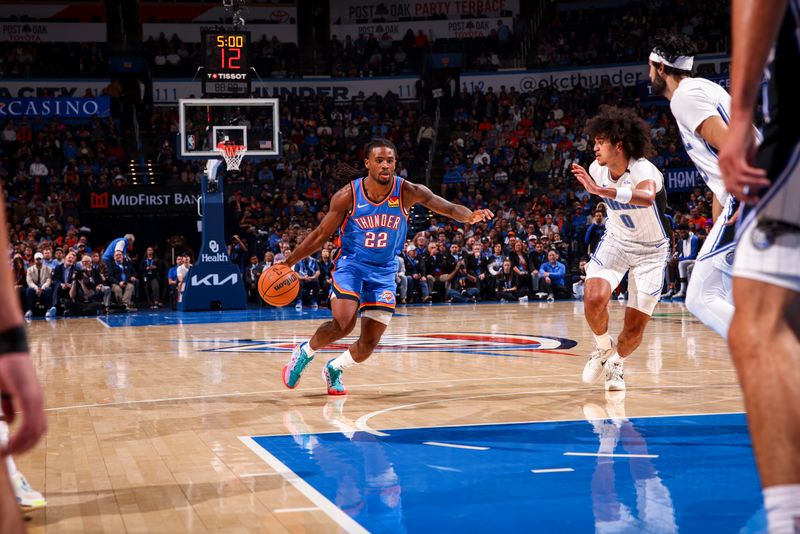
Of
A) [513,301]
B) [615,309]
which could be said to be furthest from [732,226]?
[513,301]

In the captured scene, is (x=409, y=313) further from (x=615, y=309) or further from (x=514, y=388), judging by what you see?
(x=514, y=388)

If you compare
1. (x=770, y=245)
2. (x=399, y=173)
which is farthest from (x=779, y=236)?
(x=399, y=173)

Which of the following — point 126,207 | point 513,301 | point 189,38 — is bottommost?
point 513,301

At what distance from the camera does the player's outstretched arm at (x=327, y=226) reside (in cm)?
746

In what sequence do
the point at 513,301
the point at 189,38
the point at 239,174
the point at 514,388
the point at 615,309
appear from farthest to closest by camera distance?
the point at 189,38 < the point at 239,174 < the point at 513,301 < the point at 615,309 < the point at 514,388

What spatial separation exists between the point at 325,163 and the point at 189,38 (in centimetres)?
840

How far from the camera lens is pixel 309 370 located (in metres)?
9.50

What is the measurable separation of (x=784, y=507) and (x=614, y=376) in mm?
5508

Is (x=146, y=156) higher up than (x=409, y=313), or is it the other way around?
(x=146, y=156)

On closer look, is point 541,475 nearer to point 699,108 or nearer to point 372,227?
point 699,108

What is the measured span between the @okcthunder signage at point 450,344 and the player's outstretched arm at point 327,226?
12.0 feet

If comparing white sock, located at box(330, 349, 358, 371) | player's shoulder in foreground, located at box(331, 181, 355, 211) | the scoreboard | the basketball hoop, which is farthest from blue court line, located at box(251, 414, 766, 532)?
the scoreboard

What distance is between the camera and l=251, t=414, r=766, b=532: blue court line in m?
3.87

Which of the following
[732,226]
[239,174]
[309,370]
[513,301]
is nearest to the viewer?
[732,226]
